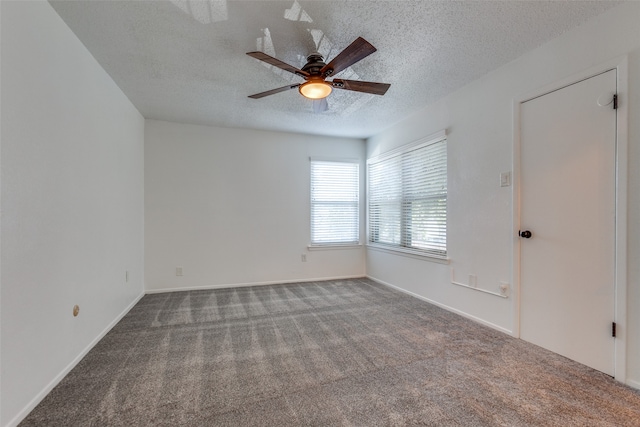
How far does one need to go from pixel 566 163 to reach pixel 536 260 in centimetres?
83

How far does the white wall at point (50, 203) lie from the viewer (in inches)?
60.7

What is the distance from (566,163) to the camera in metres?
2.24

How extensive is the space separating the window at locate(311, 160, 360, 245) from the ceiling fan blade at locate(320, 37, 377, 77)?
272cm

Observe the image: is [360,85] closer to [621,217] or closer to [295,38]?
[295,38]

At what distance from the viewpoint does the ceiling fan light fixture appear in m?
2.35

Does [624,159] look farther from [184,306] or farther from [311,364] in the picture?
[184,306]

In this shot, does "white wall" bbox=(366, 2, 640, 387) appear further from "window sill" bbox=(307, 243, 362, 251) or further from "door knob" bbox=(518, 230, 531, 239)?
"window sill" bbox=(307, 243, 362, 251)

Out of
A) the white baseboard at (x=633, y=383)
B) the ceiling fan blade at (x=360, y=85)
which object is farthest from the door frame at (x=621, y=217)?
the ceiling fan blade at (x=360, y=85)

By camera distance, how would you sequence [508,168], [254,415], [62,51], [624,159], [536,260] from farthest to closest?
[508,168] → [536,260] → [62,51] → [624,159] → [254,415]

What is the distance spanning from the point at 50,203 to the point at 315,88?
2.06m

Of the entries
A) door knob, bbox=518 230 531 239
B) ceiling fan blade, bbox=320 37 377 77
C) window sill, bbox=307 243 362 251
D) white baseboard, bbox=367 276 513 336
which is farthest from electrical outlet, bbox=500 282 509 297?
window sill, bbox=307 243 362 251

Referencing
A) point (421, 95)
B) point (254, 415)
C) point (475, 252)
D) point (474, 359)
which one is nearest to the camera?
point (254, 415)

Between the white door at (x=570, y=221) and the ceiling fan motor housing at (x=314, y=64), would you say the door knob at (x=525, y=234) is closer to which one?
the white door at (x=570, y=221)

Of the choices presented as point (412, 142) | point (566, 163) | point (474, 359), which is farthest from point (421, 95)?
point (474, 359)
